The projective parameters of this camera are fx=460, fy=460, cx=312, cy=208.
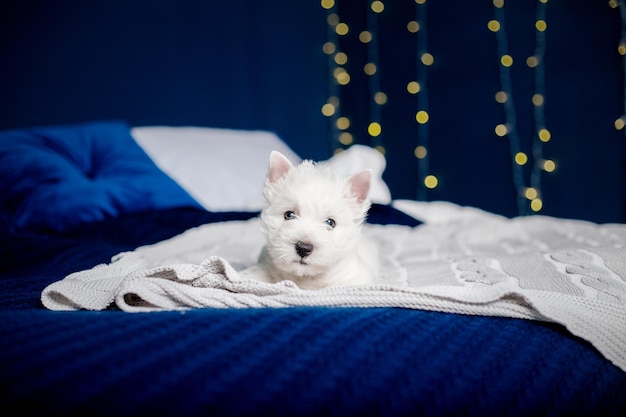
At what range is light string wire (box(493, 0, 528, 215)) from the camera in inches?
116

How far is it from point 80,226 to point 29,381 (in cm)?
131

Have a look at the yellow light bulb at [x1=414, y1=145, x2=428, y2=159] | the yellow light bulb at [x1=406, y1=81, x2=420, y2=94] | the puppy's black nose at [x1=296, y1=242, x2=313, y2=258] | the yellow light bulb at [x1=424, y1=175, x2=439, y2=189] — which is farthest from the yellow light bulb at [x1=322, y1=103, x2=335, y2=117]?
the puppy's black nose at [x1=296, y1=242, x2=313, y2=258]

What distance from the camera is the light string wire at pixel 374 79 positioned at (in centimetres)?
365

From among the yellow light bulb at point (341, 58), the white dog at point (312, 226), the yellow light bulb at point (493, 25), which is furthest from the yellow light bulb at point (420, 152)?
the white dog at point (312, 226)

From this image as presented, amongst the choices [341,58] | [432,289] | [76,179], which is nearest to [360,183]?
[432,289]

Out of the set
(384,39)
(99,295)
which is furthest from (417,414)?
(384,39)

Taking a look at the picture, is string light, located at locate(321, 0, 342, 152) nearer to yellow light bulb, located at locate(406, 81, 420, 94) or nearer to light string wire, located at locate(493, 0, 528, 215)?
yellow light bulb, located at locate(406, 81, 420, 94)

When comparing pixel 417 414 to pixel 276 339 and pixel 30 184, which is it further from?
pixel 30 184

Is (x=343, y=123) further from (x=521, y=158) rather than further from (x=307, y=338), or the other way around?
(x=307, y=338)

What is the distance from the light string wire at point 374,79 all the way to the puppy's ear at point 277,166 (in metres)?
2.67

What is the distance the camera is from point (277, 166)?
115 cm

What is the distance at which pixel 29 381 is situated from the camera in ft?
1.57

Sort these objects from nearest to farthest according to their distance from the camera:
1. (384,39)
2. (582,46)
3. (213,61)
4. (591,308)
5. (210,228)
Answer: (591,308) → (210,228) → (582,46) → (213,61) → (384,39)

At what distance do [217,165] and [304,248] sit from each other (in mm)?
1580
